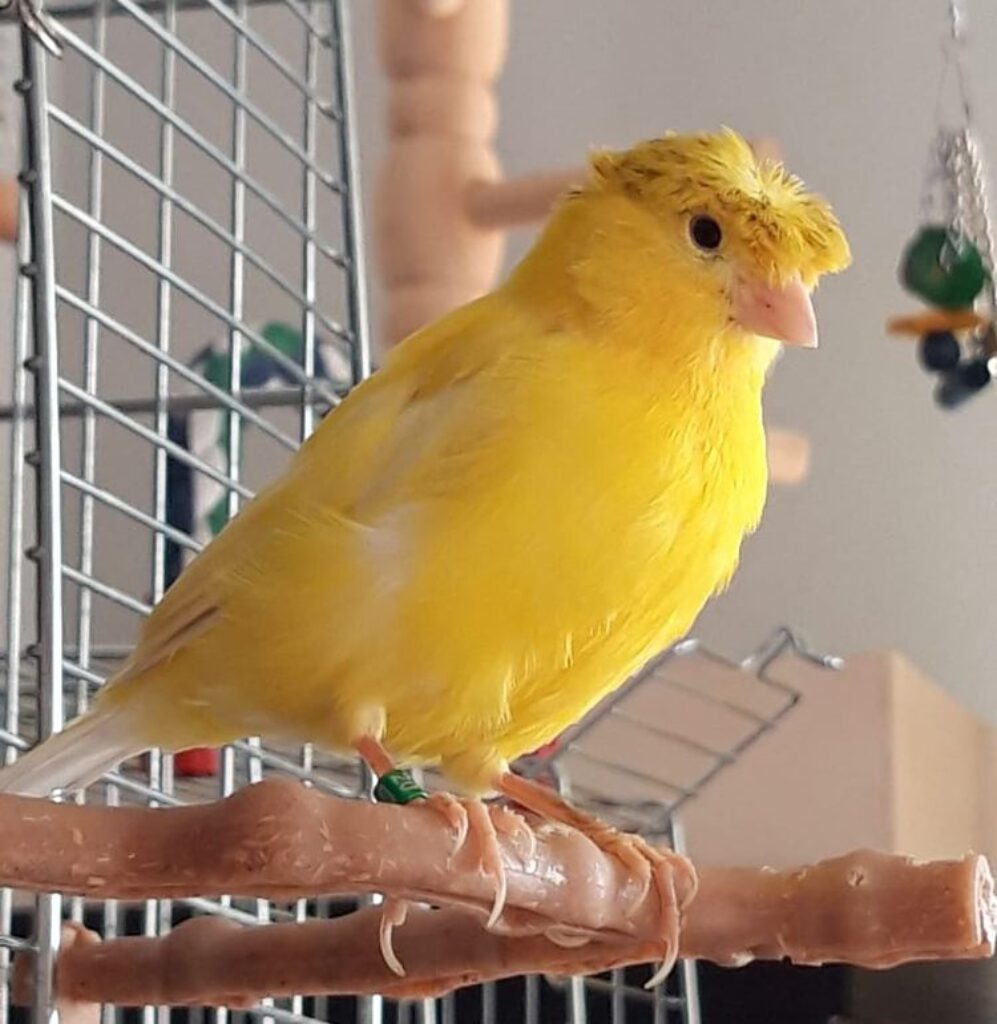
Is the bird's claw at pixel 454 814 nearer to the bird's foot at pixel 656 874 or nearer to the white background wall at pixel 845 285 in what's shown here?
the bird's foot at pixel 656 874

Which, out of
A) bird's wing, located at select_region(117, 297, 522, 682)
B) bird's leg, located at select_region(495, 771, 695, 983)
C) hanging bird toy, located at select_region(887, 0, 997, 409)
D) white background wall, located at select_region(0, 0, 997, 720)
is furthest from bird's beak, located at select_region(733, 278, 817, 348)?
white background wall, located at select_region(0, 0, 997, 720)

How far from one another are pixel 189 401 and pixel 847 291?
97 cm

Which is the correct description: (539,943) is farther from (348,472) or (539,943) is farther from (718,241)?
(718,241)

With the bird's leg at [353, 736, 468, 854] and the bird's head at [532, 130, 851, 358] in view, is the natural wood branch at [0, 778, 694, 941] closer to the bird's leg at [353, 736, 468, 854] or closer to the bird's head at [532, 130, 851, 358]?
the bird's leg at [353, 736, 468, 854]

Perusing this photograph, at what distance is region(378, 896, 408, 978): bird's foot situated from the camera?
0.70 metres

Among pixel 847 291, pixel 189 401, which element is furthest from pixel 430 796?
pixel 847 291

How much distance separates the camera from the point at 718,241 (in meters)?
0.84

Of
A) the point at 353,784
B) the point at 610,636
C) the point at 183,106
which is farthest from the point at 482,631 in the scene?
the point at 183,106

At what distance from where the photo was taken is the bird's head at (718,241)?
32.2 inches

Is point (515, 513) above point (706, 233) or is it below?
below

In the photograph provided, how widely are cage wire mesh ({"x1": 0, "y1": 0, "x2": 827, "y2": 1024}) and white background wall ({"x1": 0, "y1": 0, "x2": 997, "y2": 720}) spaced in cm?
28

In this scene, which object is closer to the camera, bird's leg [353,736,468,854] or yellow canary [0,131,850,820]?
bird's leg [353,736,468,854]

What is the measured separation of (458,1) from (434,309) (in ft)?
0.69

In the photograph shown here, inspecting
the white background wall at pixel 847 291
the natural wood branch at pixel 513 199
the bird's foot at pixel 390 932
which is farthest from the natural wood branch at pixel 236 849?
the white background wall at pixel 847 291
